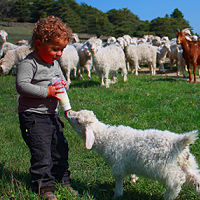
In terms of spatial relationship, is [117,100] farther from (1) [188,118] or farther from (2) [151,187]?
(2) [151,187]

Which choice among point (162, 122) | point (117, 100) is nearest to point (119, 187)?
point (162, 122)

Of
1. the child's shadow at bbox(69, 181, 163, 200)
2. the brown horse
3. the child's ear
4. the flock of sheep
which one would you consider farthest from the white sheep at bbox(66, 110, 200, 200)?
the brown horse

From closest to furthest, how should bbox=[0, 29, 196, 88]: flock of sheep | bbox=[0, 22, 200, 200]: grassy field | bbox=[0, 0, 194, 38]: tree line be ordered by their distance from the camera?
1. bbox=[0, 22, 200, 200]: grassy field
2. bbox=[0, 29, 196, 88]: flock of sheep
3. bbox=[0, 0, 194, 38]: tree line

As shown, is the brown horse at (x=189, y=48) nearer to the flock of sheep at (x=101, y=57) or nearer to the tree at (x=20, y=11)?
the flock of sheep at (x=101, y=57)

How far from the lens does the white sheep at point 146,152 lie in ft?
8.15

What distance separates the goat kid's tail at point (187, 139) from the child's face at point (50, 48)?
59.3 inches

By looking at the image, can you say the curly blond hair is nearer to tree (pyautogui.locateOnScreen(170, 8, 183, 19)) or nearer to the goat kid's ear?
the goat kid's ear

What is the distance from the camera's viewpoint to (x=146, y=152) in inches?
103

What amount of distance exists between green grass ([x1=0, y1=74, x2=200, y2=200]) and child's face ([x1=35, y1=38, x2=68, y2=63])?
1268 mm

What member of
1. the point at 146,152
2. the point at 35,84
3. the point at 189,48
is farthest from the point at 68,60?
the point at 146,152

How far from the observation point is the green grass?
9.77 ft

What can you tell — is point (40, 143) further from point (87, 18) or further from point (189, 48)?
point (87, 18)

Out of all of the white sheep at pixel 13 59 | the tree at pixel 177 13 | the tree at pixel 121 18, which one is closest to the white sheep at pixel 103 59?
the white sheep at pixel 13 59

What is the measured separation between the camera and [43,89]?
2.76 metres
